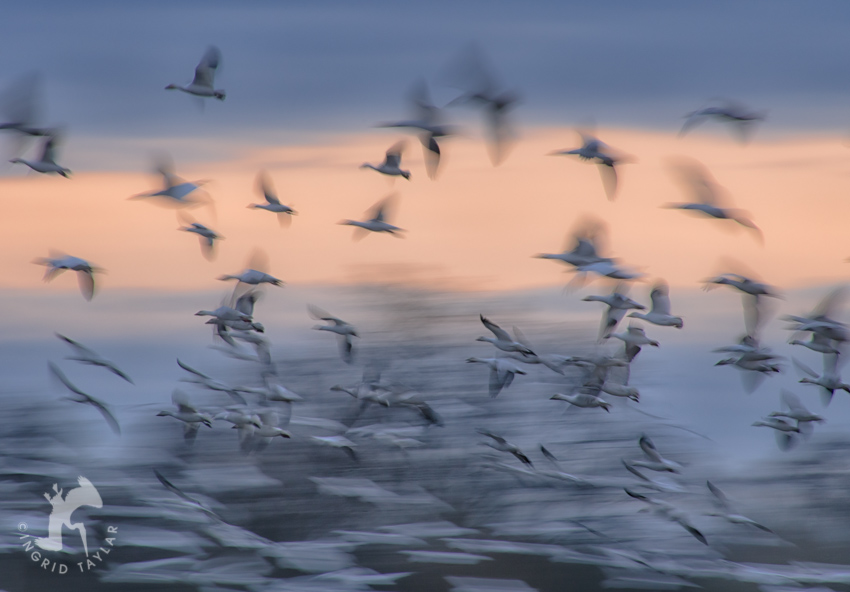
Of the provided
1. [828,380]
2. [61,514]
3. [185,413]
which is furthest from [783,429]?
[61,514]

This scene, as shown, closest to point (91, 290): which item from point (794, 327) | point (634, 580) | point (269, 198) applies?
point (269, 198)

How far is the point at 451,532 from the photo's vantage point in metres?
14.7

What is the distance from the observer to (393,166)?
30.8 feet

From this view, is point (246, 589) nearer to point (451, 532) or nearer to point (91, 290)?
point (451, 532)

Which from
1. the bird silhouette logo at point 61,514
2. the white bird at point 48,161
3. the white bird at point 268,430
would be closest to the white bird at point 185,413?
the white bird at point 268,430

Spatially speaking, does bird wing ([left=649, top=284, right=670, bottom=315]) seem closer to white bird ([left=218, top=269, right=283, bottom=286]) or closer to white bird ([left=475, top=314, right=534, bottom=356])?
white bird ([left=475, top=314, right=534, bottom=356])

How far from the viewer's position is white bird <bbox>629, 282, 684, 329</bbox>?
9.05m

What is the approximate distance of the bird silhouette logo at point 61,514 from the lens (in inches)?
603

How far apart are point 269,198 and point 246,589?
7.37 meters
